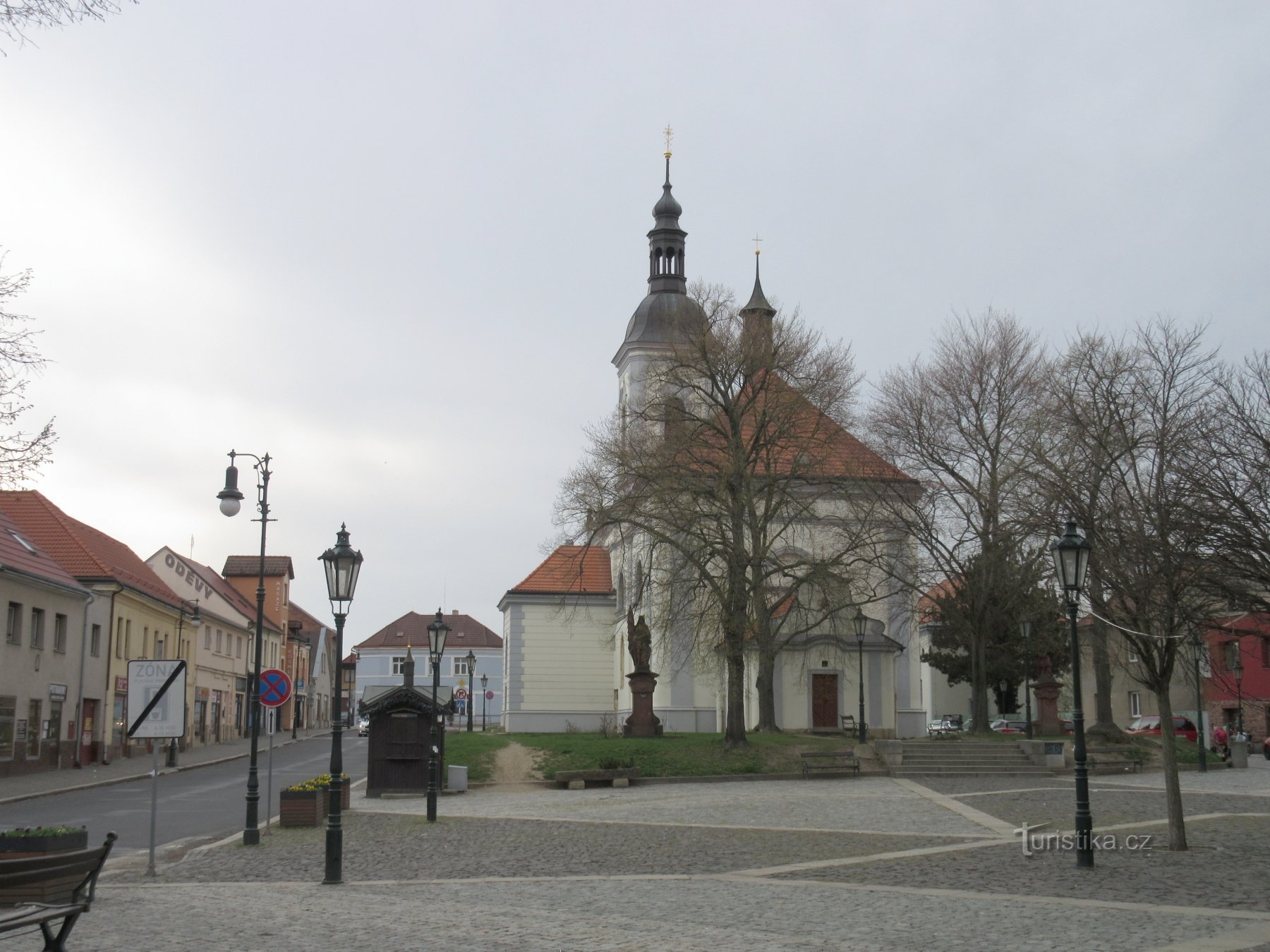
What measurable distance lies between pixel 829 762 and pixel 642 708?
8497 millimetres

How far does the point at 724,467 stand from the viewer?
117 feet

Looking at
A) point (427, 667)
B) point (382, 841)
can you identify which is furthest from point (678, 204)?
point (427, 667)

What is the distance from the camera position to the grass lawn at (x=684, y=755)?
3203 cm

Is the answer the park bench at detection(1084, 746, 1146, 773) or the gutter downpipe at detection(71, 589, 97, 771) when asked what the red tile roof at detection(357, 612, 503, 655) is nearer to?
the gutter downpipe at detection(71, 589, 97, 771)

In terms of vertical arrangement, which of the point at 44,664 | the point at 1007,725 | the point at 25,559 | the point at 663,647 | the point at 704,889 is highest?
the point at 25,559

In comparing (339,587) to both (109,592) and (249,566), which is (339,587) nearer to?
(109,592)

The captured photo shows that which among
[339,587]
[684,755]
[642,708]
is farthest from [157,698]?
[642,708]

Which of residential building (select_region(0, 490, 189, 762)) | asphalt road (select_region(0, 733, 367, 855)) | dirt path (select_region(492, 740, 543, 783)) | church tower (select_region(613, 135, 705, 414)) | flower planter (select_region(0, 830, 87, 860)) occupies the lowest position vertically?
asphalt road (select_region(0, 733, 367, 855))

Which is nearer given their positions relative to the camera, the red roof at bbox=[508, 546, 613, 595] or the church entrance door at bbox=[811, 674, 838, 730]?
the church entrance door at bbox=[811, 674, 838, 730]

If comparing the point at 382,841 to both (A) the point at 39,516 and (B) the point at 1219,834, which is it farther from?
(A) the point at 39,516

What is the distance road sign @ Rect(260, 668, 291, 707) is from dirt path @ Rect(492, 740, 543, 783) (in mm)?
11305

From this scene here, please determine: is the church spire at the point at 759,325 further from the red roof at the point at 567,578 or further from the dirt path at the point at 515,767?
the red roof at the point at 567,578

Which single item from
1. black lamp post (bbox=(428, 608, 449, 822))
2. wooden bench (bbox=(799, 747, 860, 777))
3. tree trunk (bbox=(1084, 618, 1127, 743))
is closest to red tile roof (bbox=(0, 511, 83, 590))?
black lamp post (bbox=(428, 608, 449, 822))

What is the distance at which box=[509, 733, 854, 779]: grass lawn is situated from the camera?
32.0 metres
